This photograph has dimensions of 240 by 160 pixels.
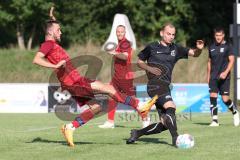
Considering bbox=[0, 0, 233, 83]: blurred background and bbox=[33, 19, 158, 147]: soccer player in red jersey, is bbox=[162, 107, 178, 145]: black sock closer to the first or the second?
bbox=[33, 19, 158, 147]: soccer player in red jersey

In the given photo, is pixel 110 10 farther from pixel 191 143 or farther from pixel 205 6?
pixel 191 143

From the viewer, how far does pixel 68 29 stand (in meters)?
51.8

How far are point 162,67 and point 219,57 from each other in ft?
16.3

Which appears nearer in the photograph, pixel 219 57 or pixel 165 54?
pixel 165 54

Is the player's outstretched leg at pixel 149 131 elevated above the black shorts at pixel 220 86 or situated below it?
below

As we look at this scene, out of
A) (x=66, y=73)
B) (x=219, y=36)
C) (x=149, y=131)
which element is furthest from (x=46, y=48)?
(x=219, y=36)

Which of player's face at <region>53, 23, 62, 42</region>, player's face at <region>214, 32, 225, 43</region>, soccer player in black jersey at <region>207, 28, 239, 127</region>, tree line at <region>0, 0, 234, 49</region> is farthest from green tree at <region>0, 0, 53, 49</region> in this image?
player's face at <region>53, 23, 62, 42</region>

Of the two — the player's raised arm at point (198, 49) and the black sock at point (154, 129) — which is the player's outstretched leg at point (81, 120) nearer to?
the black sock at point (154, 129)

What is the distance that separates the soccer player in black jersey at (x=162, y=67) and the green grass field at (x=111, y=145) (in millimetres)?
329

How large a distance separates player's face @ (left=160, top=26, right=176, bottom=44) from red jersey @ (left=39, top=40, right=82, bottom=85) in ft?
4.92

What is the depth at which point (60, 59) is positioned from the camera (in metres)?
11.0

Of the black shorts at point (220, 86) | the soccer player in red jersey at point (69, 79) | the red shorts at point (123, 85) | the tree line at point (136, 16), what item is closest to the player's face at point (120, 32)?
the red shorts at point (123, 85)

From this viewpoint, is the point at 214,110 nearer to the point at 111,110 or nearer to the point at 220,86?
the point at 220,86

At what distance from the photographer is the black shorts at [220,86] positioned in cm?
1585
